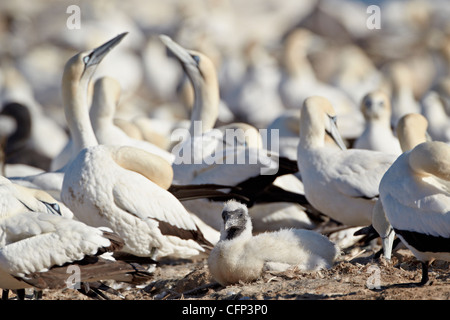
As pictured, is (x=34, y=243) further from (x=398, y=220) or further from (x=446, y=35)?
(x=446, y=35)

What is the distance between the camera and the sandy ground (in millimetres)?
5711

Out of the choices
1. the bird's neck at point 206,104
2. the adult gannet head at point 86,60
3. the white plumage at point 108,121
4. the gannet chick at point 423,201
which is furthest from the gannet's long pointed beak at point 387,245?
the bird's neck at point 206,104

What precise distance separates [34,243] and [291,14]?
3315 centimetres

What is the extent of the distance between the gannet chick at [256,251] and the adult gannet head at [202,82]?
446 cm

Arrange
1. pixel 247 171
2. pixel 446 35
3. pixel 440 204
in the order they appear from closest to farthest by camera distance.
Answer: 1. pixel 440 204
2. pixel 247 171
3. pixel 446 35

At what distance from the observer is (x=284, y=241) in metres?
6.75

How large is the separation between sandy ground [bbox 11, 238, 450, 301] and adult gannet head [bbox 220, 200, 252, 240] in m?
0.41

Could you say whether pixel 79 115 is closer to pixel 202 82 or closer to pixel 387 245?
pixel 202 82

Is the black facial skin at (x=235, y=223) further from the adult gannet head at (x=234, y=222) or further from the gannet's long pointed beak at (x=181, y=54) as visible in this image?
the gannet's long pointed beak at (x=181, y=54)

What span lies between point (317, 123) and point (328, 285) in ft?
10.2

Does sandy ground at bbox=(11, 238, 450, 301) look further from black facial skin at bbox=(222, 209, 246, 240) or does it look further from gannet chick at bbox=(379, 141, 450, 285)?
black facial skin at bbox=(222, 209, 246, 240)

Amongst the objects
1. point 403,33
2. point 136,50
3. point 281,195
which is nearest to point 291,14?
point 403,33

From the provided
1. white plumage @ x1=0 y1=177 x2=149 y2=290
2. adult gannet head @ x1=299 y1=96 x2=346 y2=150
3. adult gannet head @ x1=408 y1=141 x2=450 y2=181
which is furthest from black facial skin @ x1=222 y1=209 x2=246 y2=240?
adult gannet head @ x1=299 y1=96 x2=346 y2=150

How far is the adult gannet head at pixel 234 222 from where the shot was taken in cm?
679
